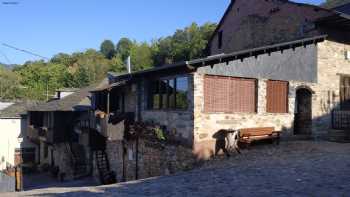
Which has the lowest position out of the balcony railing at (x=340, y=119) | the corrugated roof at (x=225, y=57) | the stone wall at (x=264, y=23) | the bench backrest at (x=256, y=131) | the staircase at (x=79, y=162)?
the staircase at (x=79, y=162)

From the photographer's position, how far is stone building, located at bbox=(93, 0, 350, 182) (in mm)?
15273

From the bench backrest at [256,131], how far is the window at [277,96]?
3.69 ft

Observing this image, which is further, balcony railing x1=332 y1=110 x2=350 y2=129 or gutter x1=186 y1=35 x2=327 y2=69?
balcony railing x1=332 y1=110 x2=350 y2=129

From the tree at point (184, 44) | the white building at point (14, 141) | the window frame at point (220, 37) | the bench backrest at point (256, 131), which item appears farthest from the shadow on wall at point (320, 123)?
the tree at point (184, 44)

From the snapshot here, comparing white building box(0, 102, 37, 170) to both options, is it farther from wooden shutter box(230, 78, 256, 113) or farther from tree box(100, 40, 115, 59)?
tree box(100, 40, 115, 59)

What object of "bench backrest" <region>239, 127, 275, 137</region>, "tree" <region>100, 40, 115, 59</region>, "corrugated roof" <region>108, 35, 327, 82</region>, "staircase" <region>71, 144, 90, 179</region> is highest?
"tree" <region>100, 40, 115, 59</region>

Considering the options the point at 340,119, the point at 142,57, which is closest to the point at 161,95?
the point at 340,119

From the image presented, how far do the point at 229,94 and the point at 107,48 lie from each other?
112436 mm

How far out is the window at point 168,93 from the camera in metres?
15.9

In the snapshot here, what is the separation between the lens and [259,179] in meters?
10.4

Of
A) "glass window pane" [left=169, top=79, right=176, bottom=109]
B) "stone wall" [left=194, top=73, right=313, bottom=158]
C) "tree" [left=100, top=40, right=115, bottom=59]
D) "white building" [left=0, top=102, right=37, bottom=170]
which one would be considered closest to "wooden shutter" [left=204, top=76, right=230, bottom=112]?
"stone wall" [left=194, top=73, right=313, bottom=158]

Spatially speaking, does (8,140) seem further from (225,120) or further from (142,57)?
(142,57)

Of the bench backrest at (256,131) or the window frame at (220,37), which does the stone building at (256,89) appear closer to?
the bench backrest at (256,131)

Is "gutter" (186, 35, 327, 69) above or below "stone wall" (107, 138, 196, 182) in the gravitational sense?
above
